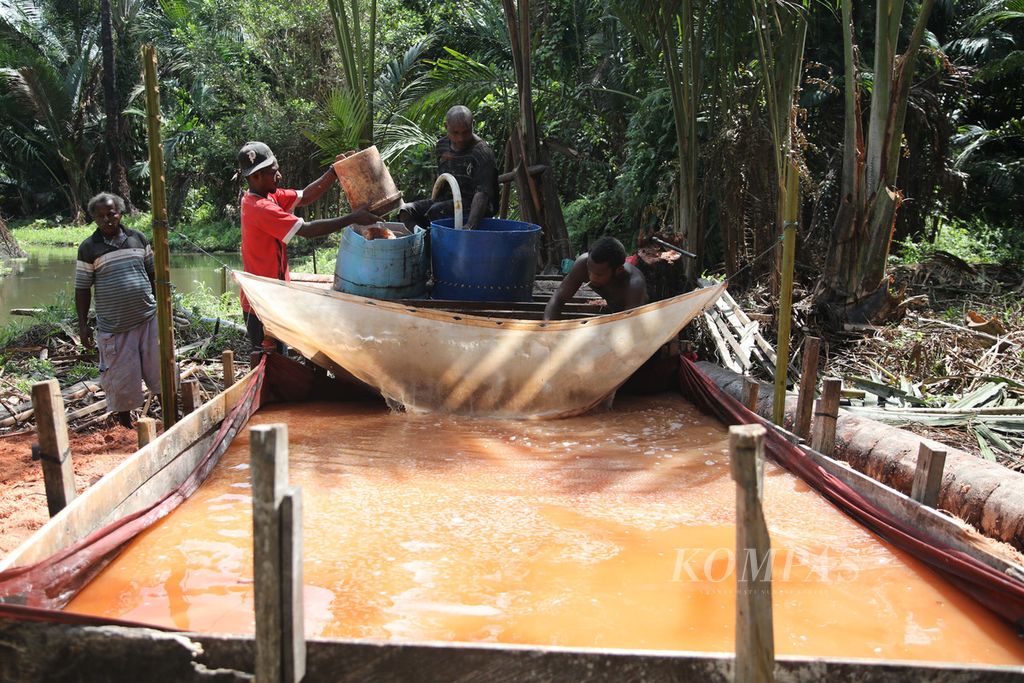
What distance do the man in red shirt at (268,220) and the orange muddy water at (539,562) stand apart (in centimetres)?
115

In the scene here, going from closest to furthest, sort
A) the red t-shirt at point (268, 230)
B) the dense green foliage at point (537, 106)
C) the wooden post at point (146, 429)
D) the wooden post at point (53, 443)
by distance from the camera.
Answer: the wooden post at point (53, 443) < the wooden post at point (146, 429) < the red t-shirt at point (268, 230) < the dense green foliage at point (537, 106)

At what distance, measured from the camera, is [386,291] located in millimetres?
4508

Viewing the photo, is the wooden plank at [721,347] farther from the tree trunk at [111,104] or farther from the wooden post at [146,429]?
the tree trunk at [111,104]

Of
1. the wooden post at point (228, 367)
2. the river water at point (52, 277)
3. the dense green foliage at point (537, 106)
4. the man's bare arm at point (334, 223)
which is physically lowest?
the river water at point (52, 277)

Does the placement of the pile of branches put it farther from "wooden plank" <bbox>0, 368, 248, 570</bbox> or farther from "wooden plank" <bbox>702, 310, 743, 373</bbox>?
"wooden plank" <bbox>702, 310, 743, 373</bbox>

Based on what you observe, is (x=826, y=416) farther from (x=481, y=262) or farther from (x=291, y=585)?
(x=291, y=585)


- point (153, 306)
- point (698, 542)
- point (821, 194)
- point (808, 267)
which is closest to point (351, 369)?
point (153, 306)

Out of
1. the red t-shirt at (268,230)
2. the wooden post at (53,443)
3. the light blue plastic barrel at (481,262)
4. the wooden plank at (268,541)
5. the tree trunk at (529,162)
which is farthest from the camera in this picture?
the tree trunk at (529,162)

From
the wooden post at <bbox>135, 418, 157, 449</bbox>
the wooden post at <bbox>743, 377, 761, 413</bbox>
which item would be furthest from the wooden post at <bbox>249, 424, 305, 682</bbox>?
the wooden post at <bbox>743, 377, 761, 413</bbox>

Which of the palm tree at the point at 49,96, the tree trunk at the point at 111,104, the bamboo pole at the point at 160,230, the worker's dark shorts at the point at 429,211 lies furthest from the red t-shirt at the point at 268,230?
the palm tree at the point at 49,96

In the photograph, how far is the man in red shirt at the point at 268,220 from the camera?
13.7ft

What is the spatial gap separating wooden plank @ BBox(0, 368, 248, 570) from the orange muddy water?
0.43 ft

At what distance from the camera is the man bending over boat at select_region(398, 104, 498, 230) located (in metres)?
5.18

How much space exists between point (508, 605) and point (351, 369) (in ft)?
6.52
